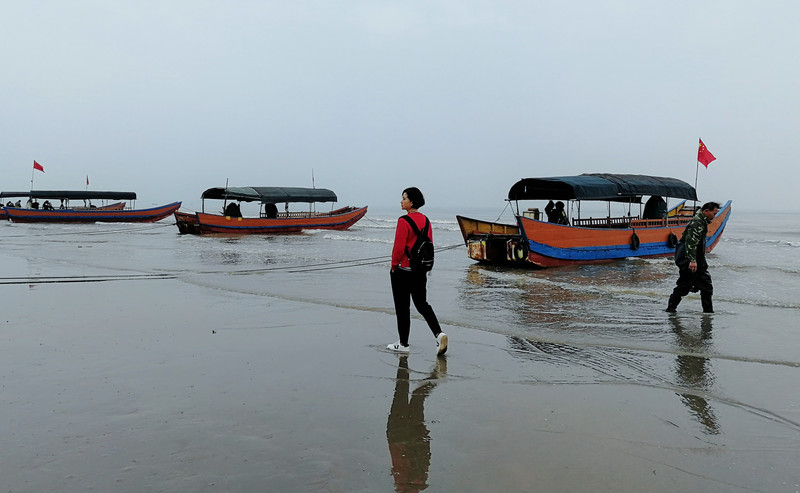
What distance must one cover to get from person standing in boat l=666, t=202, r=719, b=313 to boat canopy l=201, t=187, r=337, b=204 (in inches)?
961

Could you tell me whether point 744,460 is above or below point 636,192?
below

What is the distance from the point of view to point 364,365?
195 inches

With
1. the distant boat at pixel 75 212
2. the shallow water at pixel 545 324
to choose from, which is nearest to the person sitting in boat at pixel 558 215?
the shallow water at pixel 545 324

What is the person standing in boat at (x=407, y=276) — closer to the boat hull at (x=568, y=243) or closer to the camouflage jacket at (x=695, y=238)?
the camouflage jacket at (x=695, y=238)

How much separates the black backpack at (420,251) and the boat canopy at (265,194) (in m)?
25.1

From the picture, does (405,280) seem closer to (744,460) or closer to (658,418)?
(658,418)

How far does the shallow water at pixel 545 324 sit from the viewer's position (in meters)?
3.59

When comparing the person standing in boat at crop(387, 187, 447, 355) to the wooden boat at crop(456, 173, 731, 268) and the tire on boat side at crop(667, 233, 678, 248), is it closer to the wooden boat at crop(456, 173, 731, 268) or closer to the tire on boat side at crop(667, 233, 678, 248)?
the wooden boat at crop(456, 173, 731, 268)

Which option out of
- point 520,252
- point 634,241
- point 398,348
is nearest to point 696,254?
point 398,348

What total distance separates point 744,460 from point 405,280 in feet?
10.2

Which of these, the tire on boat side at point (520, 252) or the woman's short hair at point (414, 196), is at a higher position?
the woman's short hair at point (414, 196)

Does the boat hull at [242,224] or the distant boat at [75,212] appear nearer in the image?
the boat hull at [242,224]

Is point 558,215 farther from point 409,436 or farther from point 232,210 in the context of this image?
point 232,210

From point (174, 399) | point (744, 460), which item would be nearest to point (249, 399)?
point (174, 399)
